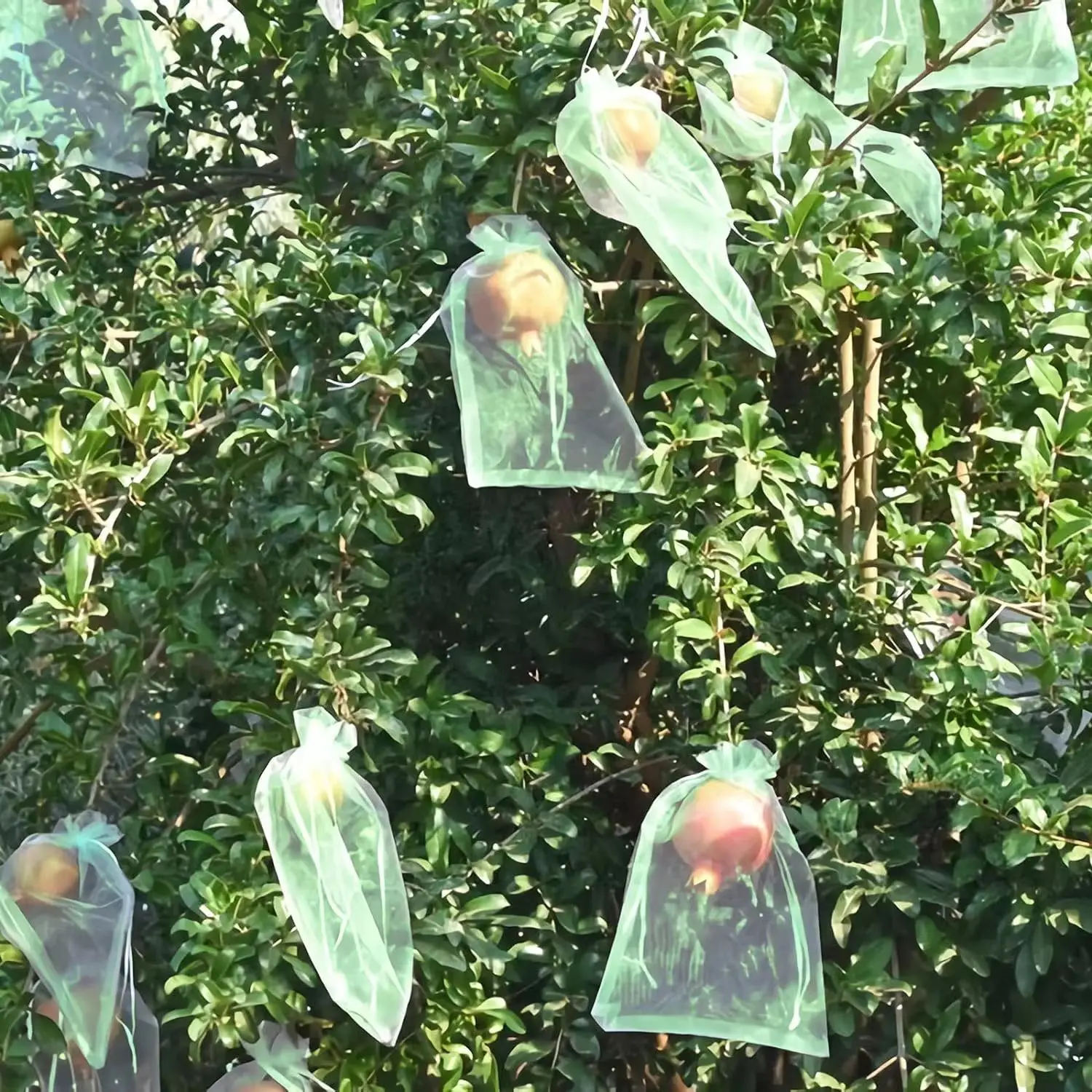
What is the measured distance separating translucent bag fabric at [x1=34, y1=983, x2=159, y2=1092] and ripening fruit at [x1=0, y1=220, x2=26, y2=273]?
673 mm

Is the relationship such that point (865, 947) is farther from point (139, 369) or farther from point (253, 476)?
point (139, 369)

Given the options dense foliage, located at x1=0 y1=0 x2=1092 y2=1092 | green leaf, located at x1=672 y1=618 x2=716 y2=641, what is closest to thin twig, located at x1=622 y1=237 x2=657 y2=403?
dense foliage, located at x1=0 y1=0 x2=1092 y2=1092

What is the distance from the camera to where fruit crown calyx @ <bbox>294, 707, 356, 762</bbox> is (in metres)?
0.89

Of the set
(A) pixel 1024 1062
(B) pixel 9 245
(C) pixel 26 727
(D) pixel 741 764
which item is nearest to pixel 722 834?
(D) pixel 741 764

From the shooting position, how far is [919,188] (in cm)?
93

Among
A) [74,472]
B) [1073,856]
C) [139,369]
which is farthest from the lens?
[139,369]

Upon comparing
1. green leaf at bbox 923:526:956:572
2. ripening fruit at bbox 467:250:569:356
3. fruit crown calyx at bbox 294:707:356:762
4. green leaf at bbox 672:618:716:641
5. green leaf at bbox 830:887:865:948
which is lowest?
green leaf at bbox 830:887:865:948

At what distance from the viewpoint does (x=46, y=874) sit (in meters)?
1.01

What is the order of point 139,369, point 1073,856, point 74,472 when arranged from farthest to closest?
point 139,369
point 74,472
point 1073,856

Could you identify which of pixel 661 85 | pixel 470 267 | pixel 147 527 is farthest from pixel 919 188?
pixel 147 527

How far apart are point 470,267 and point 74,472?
35 cm

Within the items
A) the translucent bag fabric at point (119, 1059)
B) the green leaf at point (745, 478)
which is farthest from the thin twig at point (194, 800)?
the green leaf at point (745, 478)

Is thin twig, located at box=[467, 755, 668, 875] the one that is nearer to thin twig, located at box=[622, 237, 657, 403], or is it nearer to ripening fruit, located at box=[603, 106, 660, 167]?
thin twig, located at box=[622, 237, 657, 403]

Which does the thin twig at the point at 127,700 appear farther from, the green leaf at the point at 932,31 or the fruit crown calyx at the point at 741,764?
the green leaf at the point at 932,31
